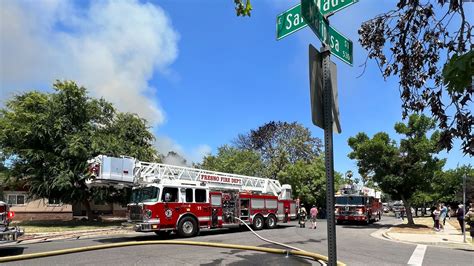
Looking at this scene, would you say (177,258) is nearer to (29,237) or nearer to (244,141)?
(29,237)

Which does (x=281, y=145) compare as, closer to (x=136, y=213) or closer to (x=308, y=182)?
(x=308, y=182)

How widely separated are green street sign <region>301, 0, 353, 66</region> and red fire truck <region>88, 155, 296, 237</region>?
14254 millimetres

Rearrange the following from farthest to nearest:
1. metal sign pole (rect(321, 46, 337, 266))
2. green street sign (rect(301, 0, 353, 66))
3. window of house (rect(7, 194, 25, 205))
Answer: window of house (rect(7, 194, 25, 205)) < green street sign (rect(301, 0, 353, 66)) < metal sign pole (rect(321, 46, 337, 266))

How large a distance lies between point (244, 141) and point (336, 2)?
5189cm

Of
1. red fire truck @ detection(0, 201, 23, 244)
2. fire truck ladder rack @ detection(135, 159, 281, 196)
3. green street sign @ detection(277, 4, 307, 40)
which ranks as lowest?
red fire truck @ detection(0, 201, 23, 244)

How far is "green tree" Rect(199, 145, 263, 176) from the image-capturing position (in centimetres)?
4612

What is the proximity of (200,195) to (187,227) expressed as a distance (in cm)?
173

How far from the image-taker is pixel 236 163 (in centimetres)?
4656

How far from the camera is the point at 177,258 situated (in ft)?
37.1

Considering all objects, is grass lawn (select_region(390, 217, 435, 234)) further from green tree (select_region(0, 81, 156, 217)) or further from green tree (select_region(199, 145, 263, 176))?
green tree (select_region(199, 145, 263, 176))

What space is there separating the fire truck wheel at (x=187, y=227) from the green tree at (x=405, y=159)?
46.8 feet

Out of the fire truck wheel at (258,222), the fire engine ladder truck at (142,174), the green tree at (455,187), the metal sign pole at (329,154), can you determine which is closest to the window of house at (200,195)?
the fire engine ladder truck at (142,174)

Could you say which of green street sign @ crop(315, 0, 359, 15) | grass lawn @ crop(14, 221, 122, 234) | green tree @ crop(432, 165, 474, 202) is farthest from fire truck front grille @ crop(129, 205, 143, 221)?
green tree @ crop(432, 165, 474, 202)

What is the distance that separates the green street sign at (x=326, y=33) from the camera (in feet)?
13.7
